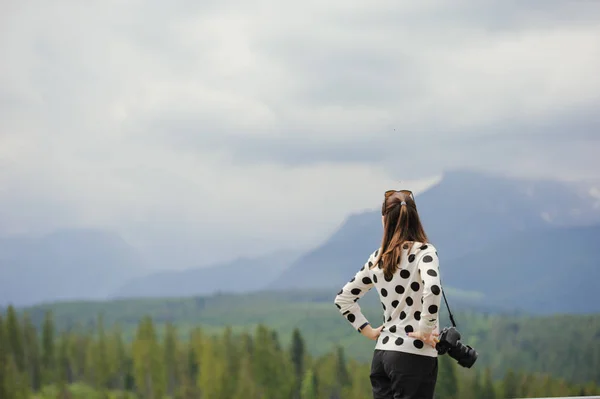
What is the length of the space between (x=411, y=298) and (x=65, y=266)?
3584 millimetres

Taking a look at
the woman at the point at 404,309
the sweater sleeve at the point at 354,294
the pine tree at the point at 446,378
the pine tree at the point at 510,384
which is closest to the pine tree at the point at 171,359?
the pine tree at the point at 446,378

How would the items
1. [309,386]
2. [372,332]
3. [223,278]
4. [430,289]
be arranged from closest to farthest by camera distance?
[430,289], [372,332], [309,386], [223,278]

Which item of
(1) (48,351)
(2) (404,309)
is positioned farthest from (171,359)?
(2) (404,309)

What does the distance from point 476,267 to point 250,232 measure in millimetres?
1618

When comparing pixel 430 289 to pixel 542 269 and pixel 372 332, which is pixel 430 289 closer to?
pixel 372 332

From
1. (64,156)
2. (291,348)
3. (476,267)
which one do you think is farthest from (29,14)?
(476,267)

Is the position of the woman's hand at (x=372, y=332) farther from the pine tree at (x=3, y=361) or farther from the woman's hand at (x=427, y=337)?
the pine tree at (x=3, y=361)

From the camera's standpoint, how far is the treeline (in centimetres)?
538

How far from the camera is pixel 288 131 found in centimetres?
558

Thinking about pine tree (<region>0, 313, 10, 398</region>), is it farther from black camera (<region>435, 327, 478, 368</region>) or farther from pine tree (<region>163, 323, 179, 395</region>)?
black camera (<region>435, 327, 478, 368</region>)

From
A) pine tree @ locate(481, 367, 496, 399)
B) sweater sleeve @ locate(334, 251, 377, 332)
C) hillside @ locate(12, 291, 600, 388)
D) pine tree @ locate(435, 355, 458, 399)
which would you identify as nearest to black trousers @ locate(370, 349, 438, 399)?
sweater sleeve @ locate(334, 251, 377, 332)

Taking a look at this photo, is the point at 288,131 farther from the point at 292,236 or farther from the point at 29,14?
the point at 29,14

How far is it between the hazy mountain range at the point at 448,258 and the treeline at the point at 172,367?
0.86 ft

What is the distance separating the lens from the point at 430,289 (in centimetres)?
234
